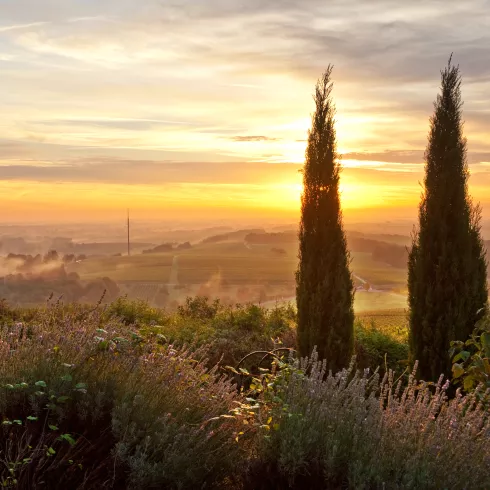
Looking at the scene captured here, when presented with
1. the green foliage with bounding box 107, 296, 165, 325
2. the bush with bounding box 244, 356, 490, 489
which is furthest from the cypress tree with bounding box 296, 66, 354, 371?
the bush with bounding box 244, 356, 490, 489

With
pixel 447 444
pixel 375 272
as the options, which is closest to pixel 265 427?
pixel 447 444

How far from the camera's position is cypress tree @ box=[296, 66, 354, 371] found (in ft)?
29.8

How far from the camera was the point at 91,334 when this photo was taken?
4.70m

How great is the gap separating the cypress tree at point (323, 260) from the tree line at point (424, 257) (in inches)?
0.6

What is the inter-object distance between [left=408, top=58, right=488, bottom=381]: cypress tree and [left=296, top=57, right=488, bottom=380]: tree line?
0.01 metres

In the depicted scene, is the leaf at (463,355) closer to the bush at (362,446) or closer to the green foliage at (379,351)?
the bush at (362,446)

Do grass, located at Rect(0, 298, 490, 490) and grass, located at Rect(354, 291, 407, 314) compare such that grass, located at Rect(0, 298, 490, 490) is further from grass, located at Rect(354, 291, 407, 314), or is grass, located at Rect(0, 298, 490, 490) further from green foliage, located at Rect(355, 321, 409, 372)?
grass, located at Rect(354, 291, 407, 314)

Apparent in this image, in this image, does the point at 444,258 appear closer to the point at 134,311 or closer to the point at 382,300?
the point at 134,311

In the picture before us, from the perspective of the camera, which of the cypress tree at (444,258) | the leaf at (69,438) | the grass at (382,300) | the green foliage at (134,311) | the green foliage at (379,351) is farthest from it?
the grass at (382,300)

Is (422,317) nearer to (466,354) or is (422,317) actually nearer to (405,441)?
(466,354)

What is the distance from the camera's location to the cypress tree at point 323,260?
9.09m

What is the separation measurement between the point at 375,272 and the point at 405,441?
45.5 feet

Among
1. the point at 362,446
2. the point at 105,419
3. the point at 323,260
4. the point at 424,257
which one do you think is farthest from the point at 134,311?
the point at 362,446

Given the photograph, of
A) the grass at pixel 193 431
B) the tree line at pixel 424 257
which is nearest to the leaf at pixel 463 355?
the grass at pixel 193 431
